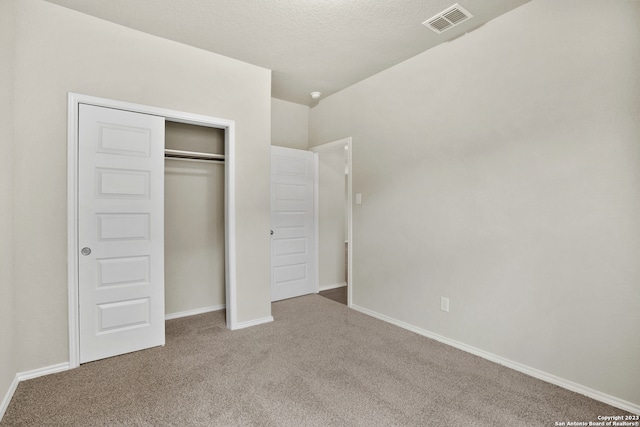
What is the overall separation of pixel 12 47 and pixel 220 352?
2.75 metres

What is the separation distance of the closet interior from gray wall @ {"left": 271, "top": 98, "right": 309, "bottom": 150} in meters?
0.88

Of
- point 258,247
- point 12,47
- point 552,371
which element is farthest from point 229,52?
point 552,371

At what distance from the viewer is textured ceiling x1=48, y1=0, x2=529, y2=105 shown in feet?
7.63

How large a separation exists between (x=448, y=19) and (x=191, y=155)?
9.24ft

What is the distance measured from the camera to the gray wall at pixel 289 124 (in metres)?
4.36

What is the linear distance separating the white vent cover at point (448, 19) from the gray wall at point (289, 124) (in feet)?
7.60

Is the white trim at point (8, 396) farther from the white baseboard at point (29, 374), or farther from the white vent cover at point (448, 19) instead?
the white vent cover at point (448, 19)

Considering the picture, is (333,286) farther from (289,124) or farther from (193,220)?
(289,124)

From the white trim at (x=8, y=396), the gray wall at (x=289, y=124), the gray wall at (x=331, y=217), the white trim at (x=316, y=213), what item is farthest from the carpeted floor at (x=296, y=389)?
the gray wall at (x=289, y=124)

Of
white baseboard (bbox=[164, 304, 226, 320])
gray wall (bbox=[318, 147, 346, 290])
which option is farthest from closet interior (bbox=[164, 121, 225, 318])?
gray wall (bbox=[318, 147, 346, 290])

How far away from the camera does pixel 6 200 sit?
204 centimetres

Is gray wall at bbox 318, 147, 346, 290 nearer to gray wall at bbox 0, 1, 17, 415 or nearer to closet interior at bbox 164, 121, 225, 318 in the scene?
closet interior at bbox 164, 121, 225, 318

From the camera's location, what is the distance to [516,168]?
2375 millimetres

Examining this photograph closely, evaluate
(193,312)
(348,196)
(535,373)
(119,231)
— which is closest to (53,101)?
(119,231)
